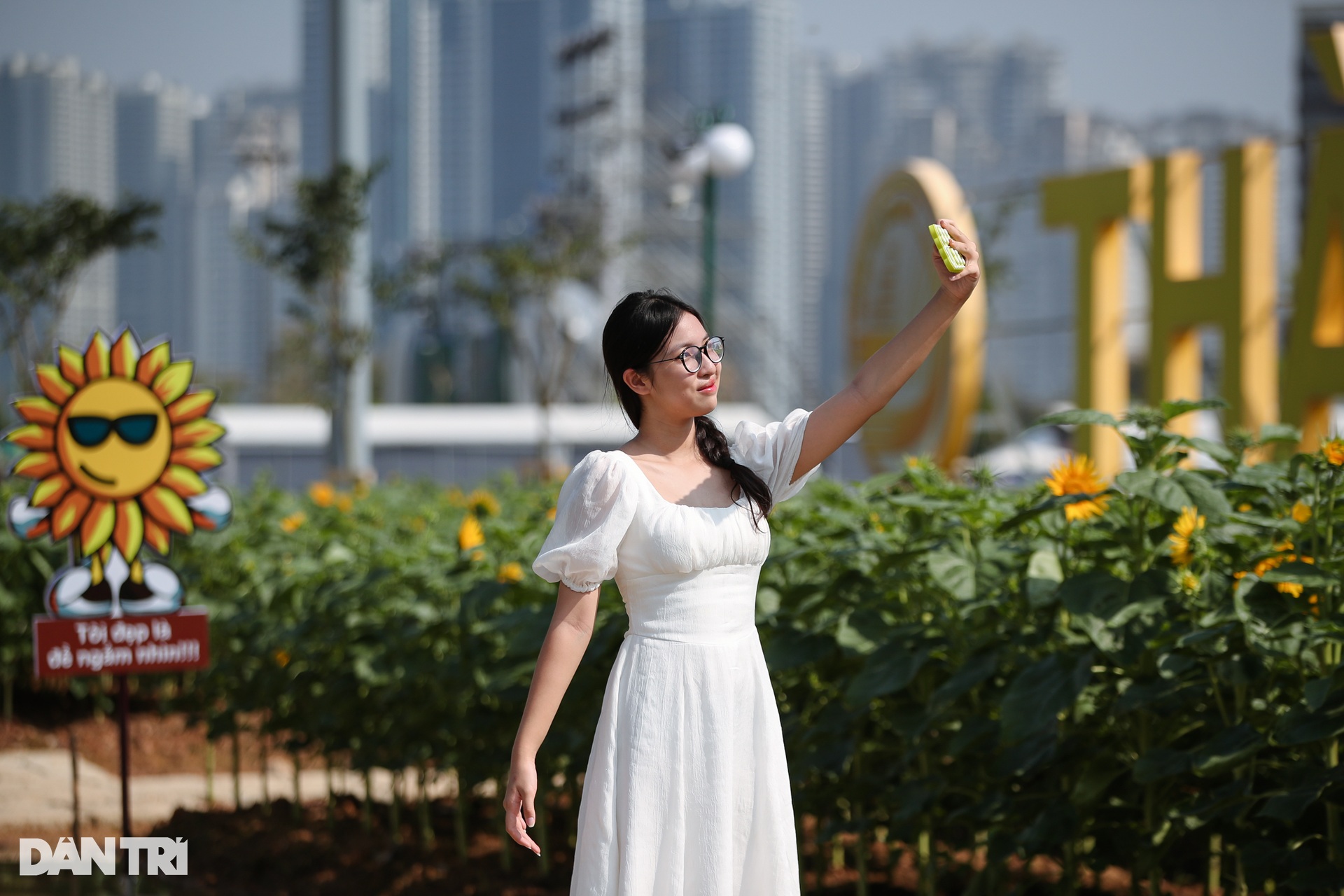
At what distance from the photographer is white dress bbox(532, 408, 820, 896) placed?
2418 millimetres

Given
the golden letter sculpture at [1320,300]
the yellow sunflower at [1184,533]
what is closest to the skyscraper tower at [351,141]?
the golden letter sculpture at [1320,300]

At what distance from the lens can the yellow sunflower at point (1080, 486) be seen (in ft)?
10.2

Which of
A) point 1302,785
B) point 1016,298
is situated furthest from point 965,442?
point 1016,298

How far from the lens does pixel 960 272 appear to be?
2.43 meters

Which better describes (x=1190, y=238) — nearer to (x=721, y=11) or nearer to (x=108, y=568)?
(x=108, y=568)

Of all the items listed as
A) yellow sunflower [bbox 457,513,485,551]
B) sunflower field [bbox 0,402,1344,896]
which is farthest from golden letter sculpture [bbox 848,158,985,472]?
sunflower field [bbox 0,402,1344,896]

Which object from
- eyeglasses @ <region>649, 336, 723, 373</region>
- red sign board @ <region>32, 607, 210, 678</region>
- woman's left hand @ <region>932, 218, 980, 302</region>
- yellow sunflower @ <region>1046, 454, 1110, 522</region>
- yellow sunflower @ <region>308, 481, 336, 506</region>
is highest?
woman's left hand @ <region>932, 218, 980, 302</region>

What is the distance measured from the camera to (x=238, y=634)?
223 inches

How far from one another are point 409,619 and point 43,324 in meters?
10.5

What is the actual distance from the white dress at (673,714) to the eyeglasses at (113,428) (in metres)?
2.38

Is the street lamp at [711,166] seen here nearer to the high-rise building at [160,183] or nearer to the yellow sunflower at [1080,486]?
the yellow sunflower at [1080,486]

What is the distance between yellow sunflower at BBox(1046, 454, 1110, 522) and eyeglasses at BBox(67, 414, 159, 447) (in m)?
2.69

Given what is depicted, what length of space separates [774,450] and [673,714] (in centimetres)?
51

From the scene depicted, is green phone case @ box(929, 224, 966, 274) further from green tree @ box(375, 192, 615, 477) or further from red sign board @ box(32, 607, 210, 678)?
green tree @ box(375, 192, 615, 477)
